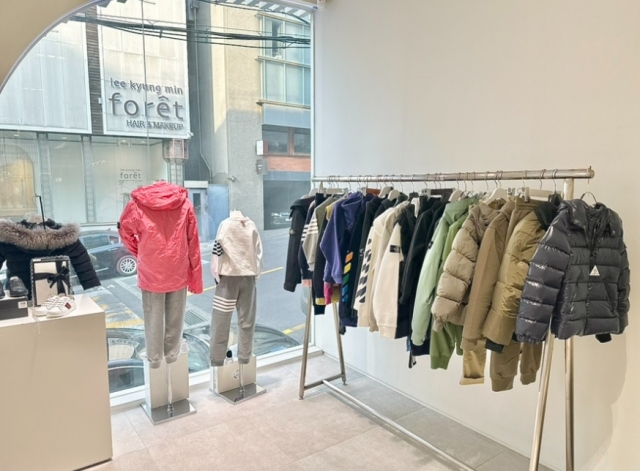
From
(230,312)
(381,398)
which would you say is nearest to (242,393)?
(230,312)

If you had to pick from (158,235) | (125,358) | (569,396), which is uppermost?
(158,235)

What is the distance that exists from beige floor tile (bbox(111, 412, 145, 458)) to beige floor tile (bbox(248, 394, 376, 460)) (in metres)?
0.72

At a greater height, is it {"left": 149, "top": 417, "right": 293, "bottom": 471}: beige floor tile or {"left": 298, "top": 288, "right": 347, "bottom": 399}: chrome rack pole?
{"left": 298, "top": 288, "right": 347, "bottom": 399}: chrome rack pole

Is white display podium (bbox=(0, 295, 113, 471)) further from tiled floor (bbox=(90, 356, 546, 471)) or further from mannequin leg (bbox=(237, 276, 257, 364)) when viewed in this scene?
mannequin leg (bbox=(237, 276, 257, 364))

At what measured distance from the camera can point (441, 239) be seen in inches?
81.6

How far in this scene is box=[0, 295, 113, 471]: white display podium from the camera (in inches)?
86.7

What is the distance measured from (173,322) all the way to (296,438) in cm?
112

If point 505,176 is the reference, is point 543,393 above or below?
A: below

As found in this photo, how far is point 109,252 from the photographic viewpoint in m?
3.15

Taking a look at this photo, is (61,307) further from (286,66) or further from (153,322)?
(286,66)

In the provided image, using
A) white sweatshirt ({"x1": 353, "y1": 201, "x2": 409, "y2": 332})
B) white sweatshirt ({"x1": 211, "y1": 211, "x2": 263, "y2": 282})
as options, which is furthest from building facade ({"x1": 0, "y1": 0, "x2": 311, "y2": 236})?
white sweatshirt ({"x1": 353, "y1": 201, "x2": 409, "y2": 332})

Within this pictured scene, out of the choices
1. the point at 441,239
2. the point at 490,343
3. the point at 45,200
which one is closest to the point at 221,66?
the point at 45,200

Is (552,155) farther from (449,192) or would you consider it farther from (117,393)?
(117,393)

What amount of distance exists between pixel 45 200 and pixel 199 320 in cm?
145
